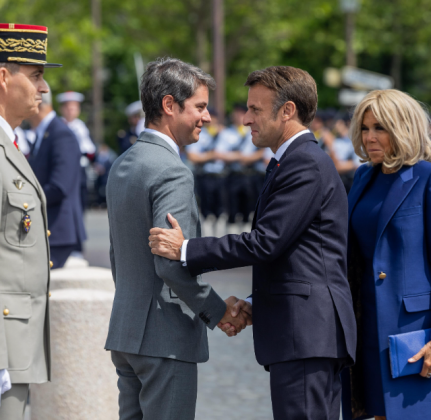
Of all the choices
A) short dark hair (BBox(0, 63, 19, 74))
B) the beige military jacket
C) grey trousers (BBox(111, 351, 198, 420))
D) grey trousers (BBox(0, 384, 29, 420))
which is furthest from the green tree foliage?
grey trousers (BBox(111, 351, 198, 420))

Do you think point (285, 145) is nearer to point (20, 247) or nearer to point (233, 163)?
point (20, 247)

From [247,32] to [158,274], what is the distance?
29587 millimetres

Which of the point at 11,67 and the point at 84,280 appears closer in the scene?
the point at 11,67

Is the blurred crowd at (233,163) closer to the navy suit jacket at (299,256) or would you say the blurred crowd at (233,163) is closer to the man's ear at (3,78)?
the man's ear at (3,78)

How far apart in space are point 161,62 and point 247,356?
3749mm

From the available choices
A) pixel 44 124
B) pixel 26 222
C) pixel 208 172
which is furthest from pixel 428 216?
pixel 208 172

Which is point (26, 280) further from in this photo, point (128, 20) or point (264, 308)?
point (128, 20)

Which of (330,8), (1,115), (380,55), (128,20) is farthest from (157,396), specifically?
(380,55)

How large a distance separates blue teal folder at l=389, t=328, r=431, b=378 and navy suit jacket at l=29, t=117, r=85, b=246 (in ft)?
10.8

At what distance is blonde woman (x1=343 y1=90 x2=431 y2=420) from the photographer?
144 inches

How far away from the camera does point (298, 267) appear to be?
3279 mm

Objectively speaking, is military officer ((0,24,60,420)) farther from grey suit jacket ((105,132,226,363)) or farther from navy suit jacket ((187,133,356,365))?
navy suit jacket ((187,133,356,365))

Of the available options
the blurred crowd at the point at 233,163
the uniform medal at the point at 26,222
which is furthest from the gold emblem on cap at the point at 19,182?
the blurred crowd at the point at 233,163

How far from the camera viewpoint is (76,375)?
4629 millimetres
